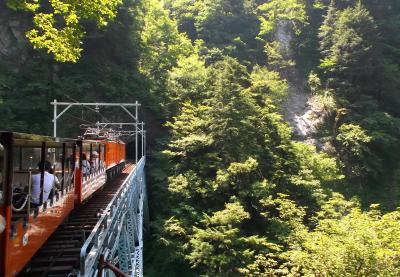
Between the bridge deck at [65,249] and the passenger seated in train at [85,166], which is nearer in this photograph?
the bridge deck at [65,249]

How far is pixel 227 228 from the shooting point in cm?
2131

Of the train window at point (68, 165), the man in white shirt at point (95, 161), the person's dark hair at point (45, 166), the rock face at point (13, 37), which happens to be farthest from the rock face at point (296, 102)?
the person's dark hair at point (45, 166)

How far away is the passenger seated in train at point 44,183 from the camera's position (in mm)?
6674

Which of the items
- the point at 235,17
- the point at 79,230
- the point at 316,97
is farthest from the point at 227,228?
the point at 235,17

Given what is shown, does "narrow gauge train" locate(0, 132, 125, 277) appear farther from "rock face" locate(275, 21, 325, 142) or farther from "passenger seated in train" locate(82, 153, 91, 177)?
"rock face" locate(275, 21, 325, 142)

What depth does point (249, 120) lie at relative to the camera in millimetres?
26844

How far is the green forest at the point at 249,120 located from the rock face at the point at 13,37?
0.29 ft

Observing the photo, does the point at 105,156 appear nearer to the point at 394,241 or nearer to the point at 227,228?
the point at 227,228

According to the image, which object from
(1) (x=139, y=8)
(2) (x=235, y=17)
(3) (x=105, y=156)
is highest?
(2) (x=235, y=17)

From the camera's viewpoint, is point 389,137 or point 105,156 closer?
point 105,156

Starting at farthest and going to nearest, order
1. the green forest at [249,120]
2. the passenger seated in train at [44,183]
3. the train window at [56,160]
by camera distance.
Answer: the green forest at [249,120], the train window at [56,160], the passenger seated in train at [44,183]

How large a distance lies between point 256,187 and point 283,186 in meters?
2.55

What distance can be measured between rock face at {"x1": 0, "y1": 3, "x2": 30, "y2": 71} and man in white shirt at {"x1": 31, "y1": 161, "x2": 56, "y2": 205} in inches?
996

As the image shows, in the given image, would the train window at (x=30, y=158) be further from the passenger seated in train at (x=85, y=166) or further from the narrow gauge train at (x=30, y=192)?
the passenger seated in train at (x=85, y=166)
